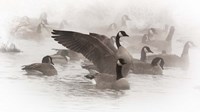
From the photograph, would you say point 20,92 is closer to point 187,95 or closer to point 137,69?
point 137,69

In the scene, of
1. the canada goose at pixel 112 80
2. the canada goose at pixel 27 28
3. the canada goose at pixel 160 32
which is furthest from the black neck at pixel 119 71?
the canada goose at pixel 27 28

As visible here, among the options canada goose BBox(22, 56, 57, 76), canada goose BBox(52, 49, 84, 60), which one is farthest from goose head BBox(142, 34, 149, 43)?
canada goose BBox(22, 56, 57, 76)

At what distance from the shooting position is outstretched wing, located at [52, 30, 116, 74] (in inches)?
121

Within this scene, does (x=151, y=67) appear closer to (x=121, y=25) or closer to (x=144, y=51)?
(x=144, y=51)

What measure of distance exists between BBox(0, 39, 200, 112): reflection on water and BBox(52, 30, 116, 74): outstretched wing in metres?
0.06

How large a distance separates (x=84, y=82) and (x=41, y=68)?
8.9 inches

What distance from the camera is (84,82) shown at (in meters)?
3.11

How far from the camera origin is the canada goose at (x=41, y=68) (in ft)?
10.3

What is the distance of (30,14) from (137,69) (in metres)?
0.62

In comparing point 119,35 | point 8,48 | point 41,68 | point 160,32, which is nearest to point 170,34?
point 160,32

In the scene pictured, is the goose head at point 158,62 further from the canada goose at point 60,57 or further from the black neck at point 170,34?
the canada goose at point 60,57

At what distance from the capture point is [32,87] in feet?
10.3

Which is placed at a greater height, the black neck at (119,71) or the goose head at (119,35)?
the goose head at (119,35)

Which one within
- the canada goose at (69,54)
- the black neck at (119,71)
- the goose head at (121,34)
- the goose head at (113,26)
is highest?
the goose head at (113,26)
